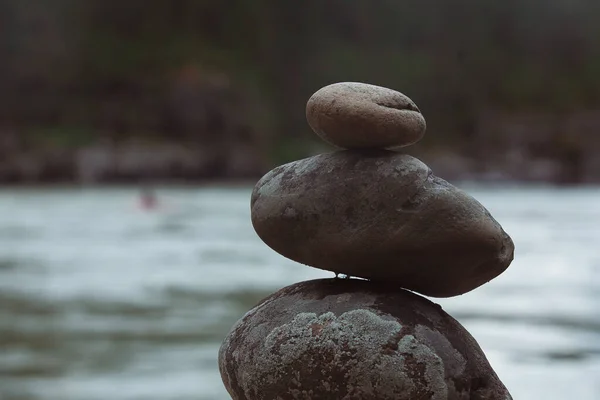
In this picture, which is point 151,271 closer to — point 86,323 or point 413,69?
point 86,323

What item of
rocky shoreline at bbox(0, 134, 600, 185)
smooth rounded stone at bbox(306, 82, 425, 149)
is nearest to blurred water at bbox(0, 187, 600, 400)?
smooth rounded stone at bbox(306, 82, 425, 149)

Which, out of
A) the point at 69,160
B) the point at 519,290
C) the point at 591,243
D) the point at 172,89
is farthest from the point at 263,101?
the point at 519,290

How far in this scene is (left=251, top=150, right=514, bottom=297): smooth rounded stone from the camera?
4.82 m

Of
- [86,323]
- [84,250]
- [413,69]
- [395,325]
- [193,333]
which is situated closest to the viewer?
[395,325]

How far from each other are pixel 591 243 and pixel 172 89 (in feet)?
288

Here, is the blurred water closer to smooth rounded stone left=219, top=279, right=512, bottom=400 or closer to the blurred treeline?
smooth rounded stone left=219, top=279, right=512, bottom=400

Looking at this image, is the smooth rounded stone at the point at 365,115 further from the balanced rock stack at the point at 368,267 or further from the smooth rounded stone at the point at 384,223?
the smooth rounded stone at the point at 384,223

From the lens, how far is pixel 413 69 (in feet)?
314

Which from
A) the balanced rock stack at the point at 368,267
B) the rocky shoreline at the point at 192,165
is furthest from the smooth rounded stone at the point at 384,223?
the rocky shoreline at the point at 192,165

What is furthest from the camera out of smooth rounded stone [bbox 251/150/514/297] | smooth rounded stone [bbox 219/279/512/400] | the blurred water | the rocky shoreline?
the rocky shoreline

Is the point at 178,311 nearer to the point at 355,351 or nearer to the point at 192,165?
the point at 355,351

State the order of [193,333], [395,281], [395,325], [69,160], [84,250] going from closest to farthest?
[395,325] → [395,281] → [193,333] → [84,250] → [69,160]

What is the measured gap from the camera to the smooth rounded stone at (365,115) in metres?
4.90

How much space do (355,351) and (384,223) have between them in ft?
2.12
